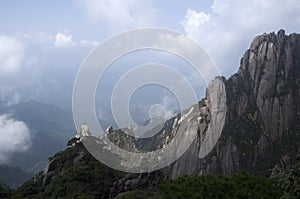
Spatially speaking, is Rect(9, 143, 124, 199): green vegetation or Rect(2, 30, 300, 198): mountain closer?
Rect(9, 143, 124, 199): green vegetation

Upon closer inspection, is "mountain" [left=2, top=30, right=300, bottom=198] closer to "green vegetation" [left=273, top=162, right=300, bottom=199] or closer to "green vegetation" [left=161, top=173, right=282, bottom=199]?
"green vegetation" [left=161, top=173, right=282, bottom=199]

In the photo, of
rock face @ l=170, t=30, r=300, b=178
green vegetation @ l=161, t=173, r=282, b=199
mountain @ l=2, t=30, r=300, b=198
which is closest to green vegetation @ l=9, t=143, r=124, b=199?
mountain @ l=2, t=30, r=300, b=198

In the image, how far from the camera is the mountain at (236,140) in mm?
48688

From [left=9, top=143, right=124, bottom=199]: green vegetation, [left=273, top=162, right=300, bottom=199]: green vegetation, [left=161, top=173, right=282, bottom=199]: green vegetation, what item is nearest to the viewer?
[left=273, top=162, right=300, bottom=199]: green vegetation

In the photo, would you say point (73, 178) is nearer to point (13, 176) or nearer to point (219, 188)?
point (219, 188)

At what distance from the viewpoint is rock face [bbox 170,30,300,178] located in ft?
195

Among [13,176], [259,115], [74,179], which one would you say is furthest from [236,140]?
[13,176]

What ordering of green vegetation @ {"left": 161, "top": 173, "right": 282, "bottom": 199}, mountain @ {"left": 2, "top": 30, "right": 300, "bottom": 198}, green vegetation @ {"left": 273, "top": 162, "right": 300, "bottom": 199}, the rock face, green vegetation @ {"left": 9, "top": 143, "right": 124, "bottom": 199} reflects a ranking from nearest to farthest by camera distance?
green vegetation @ {"left": 273, "top": 162, "right": 300, "bottom": 199} → green vegetation @ {"left": 161, "top": 173, "right": 282, "bottom": 199} → green vegetation @ {"left": 9, "top": 143, "right": 124, "bottom": 199} → mountain @ {"left": 2, "top": 30, "right": 300, "bottom": 198} → the rock face

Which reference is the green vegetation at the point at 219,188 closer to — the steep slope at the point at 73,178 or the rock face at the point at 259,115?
the steep slope at the point at 73,178

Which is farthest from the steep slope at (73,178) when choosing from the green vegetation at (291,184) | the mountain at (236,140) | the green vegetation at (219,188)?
the green vegetation at (291,184)

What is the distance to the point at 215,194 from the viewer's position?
19750 mm

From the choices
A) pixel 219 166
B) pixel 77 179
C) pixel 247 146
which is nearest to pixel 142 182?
pixel 77 179

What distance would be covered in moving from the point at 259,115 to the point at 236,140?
6575 millimetres

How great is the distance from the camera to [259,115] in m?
65.6
